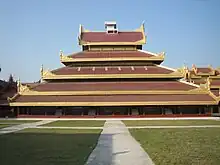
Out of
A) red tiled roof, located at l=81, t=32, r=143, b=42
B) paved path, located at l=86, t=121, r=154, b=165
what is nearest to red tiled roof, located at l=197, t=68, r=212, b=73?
red tiled roof, located at l=81, t=32, r=143, b=42

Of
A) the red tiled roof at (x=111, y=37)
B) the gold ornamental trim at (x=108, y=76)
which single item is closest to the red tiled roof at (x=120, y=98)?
the gold ornamental trim at (x=108, y=76)

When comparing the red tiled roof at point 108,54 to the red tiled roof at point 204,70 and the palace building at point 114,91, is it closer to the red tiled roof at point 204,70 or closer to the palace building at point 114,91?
the palace building at point 114,91

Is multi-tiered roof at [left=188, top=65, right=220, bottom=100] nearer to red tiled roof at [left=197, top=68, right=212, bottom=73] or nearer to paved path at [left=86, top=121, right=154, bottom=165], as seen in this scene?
red tiled roof at [left=197, top=68, right=212, bottom=73]

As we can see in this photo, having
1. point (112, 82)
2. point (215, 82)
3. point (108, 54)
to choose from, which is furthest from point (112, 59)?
point (215, 82)

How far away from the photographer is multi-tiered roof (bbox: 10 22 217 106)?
3812cm

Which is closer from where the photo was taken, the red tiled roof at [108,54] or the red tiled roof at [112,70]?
the red tiled roof at [112,70]

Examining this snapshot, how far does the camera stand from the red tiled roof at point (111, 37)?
48688mm

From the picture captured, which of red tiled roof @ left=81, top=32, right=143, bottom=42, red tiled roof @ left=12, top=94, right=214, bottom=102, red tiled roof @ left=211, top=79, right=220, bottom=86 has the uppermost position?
red tiled roof @ left=81, top=32, right=143, bottom=42

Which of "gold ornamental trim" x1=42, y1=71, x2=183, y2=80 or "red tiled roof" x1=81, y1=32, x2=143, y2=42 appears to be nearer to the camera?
"gold ornamental trim" x1=42, y1=71, x2=183, y2=80

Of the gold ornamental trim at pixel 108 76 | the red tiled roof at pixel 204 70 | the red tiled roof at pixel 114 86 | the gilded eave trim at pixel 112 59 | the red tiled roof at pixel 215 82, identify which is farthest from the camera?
the red tiled roof at pixel 204 70

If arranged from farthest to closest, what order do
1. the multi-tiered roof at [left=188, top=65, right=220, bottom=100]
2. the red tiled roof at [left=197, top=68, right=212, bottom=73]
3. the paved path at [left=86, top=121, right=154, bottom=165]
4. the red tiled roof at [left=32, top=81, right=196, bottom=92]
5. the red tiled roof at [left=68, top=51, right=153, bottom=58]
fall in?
the red tiled roof at [left=197, top=68, right=212, bottom=73]
the multi-tiered roof at [left=188, top=65, right=220, bottom=100]
the red tiled roof at [left=68, top=51, right=153, bottom=58]
the red tiled roof at [left=32, top=81, right=196, bottom=92]
the paved path at [left=86, top=121, right=154, bottom=165]

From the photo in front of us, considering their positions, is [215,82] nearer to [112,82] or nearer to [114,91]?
[112,82]

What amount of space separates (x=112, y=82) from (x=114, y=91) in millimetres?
3261

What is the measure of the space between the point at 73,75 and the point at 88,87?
2.59 metres
